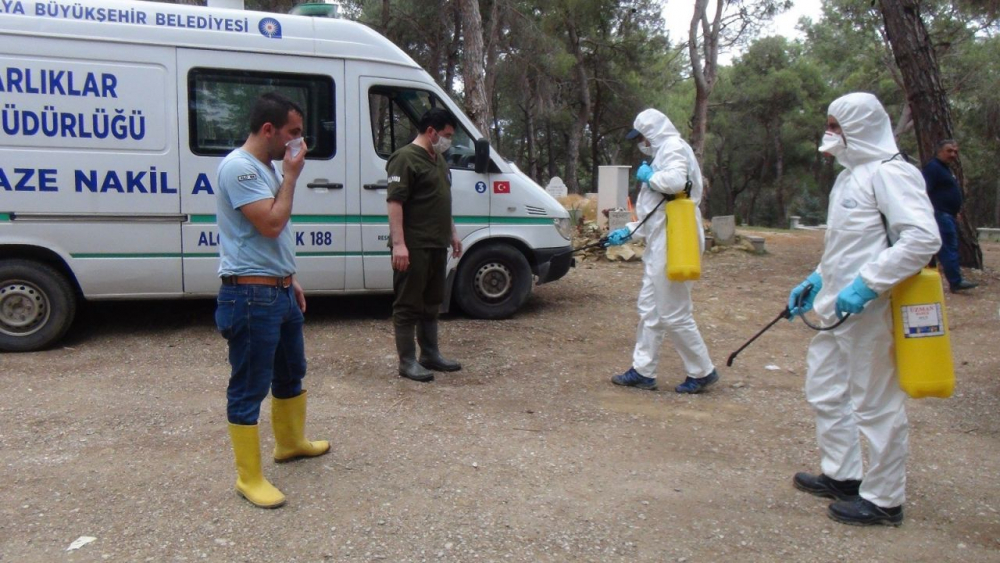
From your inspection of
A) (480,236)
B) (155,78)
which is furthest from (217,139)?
(480,236)

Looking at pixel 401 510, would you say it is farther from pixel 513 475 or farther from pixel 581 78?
pixel 581 78

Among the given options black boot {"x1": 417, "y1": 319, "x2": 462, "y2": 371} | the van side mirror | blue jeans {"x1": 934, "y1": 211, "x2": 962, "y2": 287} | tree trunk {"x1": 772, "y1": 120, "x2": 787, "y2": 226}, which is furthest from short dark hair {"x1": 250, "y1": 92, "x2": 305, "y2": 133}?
tree trunk {"x1": 772, "y1": 120, "x2": 787, "y2": 226}

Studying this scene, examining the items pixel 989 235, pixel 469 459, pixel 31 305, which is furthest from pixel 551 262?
pixel 989 235

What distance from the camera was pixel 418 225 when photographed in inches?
223

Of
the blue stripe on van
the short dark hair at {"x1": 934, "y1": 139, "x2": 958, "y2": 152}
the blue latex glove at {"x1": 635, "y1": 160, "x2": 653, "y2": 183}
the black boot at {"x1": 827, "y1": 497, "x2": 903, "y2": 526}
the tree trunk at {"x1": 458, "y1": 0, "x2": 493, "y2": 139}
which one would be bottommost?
the black boot at {"x1": 827, "y1": 497, "x2": 903, "y2": 526}

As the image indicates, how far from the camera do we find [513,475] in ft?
13.8

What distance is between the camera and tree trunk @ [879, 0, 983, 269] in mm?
10133

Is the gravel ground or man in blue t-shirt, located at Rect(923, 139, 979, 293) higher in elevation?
man in blue t-shirt, located at Rect(923, 139, 979, 293)

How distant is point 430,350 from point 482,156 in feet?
6.71

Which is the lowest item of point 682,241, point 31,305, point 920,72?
point 31,305

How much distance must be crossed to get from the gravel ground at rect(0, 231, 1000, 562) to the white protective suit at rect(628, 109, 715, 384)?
0.98 ft

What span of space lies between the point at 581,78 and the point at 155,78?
24.3 meters

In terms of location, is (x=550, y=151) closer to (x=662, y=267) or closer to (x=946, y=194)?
(x=946, y=194)

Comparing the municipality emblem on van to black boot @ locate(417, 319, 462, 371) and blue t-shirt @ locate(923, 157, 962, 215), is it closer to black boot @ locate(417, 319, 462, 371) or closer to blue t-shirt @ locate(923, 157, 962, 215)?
black boot @ locate(417, 319, 462, 371)
